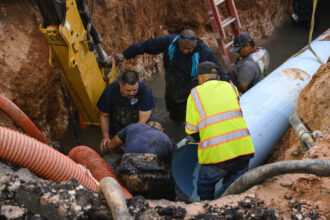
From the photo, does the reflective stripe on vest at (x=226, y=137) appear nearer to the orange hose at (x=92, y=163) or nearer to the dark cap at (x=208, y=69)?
the dark cap at (x=208, y=69)

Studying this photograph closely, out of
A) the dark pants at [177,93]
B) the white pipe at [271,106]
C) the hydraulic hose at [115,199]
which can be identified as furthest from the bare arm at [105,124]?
the hydraulic hose at [115,199]

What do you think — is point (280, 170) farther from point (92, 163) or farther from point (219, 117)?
point (92, 163)

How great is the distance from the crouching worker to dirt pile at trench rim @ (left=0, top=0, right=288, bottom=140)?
5.32 ft

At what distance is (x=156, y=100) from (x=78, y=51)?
242 centimetres

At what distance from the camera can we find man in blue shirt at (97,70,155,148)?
368cm

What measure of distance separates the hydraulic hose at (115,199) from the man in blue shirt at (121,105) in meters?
1.98

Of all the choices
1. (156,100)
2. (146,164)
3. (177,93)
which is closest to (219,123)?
(146,164)

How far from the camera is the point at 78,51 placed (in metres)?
3.24

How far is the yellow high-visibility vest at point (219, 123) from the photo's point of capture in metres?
2.50

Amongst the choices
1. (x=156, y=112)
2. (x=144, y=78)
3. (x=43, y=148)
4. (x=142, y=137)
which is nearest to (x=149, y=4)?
(x=144, y=78)

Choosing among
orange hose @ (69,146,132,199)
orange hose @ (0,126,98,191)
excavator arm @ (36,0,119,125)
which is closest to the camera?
orange hose @ (0,126,98,191)

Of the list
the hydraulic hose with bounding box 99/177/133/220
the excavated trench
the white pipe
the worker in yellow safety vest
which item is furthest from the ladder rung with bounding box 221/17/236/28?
the hydraulic hose with bounding box 99/177/133/220

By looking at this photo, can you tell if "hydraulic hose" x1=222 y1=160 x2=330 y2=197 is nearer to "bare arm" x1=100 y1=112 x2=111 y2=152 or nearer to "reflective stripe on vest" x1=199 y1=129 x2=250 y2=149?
"reflective stripe on vest" x1=199 y1=129 x2=250 y2=149

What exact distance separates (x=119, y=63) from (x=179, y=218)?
3.12 metres
